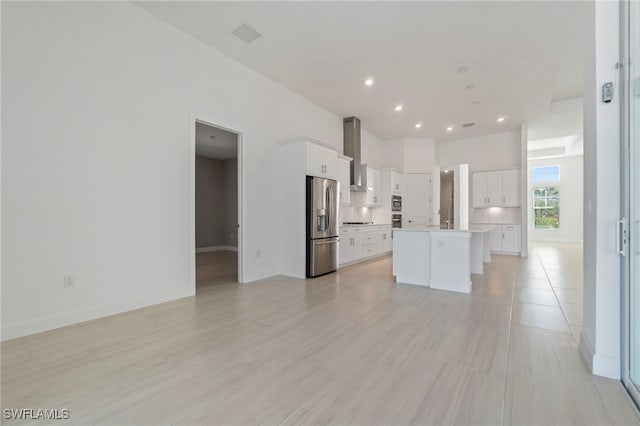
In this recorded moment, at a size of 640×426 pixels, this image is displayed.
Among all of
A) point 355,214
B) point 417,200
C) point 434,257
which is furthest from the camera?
point 417,200

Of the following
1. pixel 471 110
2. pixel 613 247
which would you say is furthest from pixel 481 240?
pixel 613 247

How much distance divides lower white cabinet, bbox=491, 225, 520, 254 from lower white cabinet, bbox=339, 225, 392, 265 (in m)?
2.92

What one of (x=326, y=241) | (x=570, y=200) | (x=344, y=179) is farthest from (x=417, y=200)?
(x=570, y=200)

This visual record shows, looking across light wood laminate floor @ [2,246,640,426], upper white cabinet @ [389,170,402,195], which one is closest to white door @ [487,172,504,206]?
upper white cabinet @ [389,170,402,195]

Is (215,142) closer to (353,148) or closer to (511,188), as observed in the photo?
(353,148)

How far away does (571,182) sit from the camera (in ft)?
35.2

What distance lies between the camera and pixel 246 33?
3662 mm

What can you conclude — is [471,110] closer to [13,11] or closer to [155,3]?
[155,3]

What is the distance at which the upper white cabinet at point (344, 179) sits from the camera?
6.40 meters

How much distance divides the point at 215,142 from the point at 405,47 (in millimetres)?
5166

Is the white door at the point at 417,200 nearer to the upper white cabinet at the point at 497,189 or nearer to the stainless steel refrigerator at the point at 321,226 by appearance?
the upper white cabinet at the point at 497,189

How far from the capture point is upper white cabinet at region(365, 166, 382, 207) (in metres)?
7.38

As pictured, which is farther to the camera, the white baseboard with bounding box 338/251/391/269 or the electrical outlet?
the white baseboard with bounding box 338/251/391/269

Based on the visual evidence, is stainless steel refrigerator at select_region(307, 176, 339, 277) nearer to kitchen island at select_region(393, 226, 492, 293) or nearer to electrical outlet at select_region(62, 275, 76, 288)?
kitchen island at select_region(393, 226, 492, 293)
